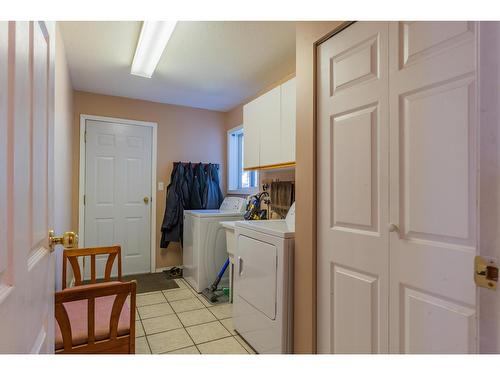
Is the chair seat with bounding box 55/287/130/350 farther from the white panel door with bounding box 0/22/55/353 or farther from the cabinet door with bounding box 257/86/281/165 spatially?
the cabinet door with bounding box 257/86/281/165

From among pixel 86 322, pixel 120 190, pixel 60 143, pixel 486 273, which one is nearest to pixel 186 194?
pixel 120 190

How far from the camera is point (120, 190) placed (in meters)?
3.59

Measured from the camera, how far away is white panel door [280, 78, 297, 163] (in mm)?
2057

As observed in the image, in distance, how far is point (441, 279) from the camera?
3.17 feet

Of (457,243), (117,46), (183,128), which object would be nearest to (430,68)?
(457,243)

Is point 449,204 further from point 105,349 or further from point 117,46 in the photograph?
point 117,46

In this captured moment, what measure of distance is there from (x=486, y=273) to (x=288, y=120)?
1704mm

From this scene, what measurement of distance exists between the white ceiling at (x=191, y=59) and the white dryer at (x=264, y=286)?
1.46 metres

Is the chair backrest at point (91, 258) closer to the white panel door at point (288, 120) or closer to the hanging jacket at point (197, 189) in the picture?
the white panel door at point (288, 120)

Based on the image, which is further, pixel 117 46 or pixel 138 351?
pixel 117 46

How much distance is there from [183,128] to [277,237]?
2.74 meters

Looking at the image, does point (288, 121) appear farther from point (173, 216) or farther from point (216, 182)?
point (173, 216)

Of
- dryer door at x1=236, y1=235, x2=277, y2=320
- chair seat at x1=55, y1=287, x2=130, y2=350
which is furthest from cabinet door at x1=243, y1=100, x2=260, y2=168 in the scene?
chair seat at x1=55, y1=287, x2=130, y2=350

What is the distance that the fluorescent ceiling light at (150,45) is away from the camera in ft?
6.10
